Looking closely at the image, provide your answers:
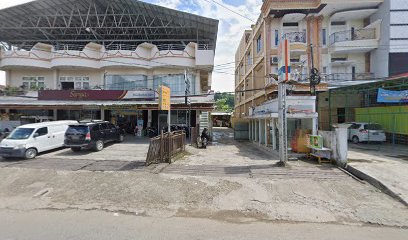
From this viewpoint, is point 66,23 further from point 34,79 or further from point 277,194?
point 277,194

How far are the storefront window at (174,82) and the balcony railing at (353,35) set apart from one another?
12.9m

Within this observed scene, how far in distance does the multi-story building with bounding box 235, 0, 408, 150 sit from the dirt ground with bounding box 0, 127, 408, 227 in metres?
11.2

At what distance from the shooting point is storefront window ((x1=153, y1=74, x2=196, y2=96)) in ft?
69.4

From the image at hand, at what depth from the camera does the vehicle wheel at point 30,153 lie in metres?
11.7

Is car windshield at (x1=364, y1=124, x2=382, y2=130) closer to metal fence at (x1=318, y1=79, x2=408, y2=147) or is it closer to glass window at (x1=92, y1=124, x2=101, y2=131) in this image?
metal fence at (x1=318, y1=79, x2=408, y2=147)

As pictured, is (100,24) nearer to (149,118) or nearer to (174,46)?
(174,46)

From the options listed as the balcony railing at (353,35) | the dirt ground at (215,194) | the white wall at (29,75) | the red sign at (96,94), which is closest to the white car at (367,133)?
the balcony railing at (353,35)

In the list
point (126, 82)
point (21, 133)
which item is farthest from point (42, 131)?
point (126, 82)

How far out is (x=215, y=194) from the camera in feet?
Result: 21.9

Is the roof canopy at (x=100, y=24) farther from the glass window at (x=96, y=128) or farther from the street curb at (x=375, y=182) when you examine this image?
the street curb at (x=375, y=182)

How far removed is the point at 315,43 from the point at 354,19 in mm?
4899

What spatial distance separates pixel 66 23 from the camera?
2222cm

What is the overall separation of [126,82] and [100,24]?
689cm

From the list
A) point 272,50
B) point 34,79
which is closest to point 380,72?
point 272,50
